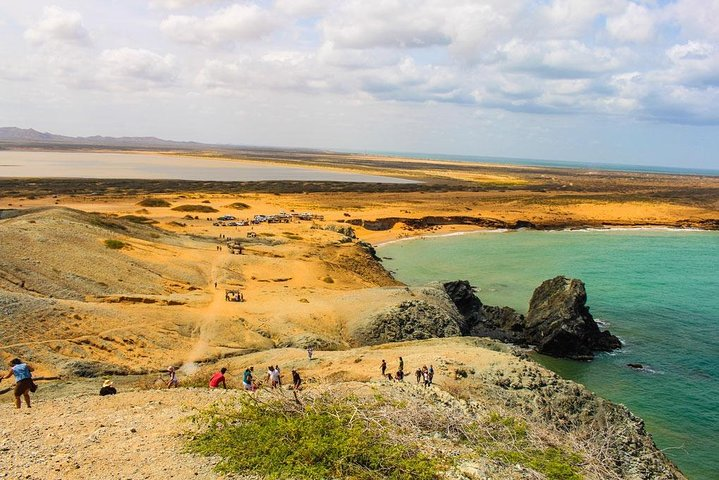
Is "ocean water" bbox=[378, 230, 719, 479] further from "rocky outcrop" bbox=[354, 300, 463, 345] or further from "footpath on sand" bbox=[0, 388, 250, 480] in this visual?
"footpath on sand" bbox=[0, 388, 250, 480]

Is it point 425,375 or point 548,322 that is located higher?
point 425,375

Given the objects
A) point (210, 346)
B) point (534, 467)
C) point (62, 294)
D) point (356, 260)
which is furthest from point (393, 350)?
point (356, 260)

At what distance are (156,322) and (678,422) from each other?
25.7m

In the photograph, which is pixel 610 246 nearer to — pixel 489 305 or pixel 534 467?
pixel 489 305

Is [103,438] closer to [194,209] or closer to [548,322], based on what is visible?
[548,322]

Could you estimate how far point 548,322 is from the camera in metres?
32.8

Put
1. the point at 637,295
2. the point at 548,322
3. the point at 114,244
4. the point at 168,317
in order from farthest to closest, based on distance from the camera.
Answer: the point at 637,295 → the point at 114,244 → the point at 548,322 → the point at 168,317

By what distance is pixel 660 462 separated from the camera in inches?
645

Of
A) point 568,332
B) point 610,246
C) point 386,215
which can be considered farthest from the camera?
point 386,215

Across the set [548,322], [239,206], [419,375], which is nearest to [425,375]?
[419,375]

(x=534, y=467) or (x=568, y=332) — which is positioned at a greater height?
(x=534, y=467)

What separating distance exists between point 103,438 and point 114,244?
2755cm

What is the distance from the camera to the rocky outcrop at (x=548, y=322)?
3112 centimetres

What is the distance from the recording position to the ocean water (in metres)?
23.8
